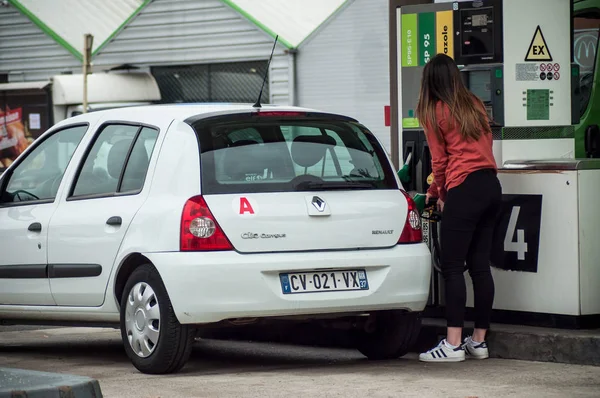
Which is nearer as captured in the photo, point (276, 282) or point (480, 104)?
point (276, 282)

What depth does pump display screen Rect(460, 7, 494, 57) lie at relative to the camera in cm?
912

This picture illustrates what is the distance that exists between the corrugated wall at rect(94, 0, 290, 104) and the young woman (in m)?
16.4

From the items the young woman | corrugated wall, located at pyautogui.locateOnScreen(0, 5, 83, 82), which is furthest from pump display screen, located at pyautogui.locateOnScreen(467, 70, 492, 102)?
corrugated wall, located at pyautogui.locateOnScreen(0, 5, 83, 82)

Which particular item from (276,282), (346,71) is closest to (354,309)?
(276,282)

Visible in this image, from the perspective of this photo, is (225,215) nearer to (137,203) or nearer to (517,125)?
(137,203)

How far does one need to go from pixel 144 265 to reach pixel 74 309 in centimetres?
86

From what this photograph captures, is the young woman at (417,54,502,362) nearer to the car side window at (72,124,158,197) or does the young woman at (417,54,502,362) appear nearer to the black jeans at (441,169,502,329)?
the black jeans at (441,169,502,329)

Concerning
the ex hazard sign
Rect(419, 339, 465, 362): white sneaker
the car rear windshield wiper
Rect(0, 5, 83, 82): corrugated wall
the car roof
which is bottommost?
Rect(419, 339, 465, 362): white sneaker

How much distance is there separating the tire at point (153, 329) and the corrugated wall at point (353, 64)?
14466 millimetres

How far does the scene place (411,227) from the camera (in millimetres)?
7453

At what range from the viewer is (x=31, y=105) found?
2534cm

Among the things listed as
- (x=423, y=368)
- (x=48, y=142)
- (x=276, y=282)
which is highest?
(x=48, y=142)

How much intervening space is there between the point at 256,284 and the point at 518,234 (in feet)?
6.50

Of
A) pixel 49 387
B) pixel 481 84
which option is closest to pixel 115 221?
pixel 49 387
